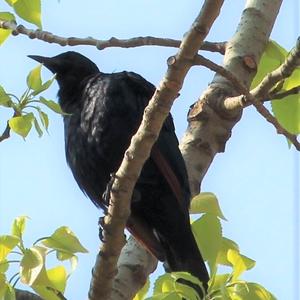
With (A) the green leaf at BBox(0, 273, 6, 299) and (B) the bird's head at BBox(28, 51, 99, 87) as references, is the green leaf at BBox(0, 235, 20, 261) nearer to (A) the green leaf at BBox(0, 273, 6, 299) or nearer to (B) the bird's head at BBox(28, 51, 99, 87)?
(A) the green leaf at BBox(0, 273, 6, 299)

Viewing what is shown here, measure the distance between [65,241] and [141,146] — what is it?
1.49 feet

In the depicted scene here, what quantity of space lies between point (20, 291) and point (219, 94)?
131cm

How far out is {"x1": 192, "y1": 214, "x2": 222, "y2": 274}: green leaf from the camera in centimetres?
285

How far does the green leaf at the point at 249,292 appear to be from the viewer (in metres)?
2.52

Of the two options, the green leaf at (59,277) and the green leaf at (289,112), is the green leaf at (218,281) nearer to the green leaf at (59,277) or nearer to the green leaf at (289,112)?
the green leaf at (59,277)

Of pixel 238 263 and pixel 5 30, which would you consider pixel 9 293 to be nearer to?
pixel 238 263

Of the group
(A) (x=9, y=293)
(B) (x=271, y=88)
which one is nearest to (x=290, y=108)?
(B) (x=271, y=88)

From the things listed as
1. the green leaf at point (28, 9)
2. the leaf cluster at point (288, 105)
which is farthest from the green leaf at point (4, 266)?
the leaf cluster at point (288, 105)

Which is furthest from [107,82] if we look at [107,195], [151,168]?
[107,195]

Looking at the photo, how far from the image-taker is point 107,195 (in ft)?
11.2

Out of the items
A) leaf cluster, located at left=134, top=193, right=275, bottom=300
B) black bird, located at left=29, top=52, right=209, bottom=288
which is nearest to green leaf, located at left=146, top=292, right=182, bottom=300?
leaf cluster, located at left=134, top=193, right=275, bottom=300

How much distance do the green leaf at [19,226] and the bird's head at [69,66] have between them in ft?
5.61

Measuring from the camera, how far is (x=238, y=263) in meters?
2.74

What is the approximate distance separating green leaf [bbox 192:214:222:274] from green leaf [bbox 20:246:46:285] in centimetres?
54
